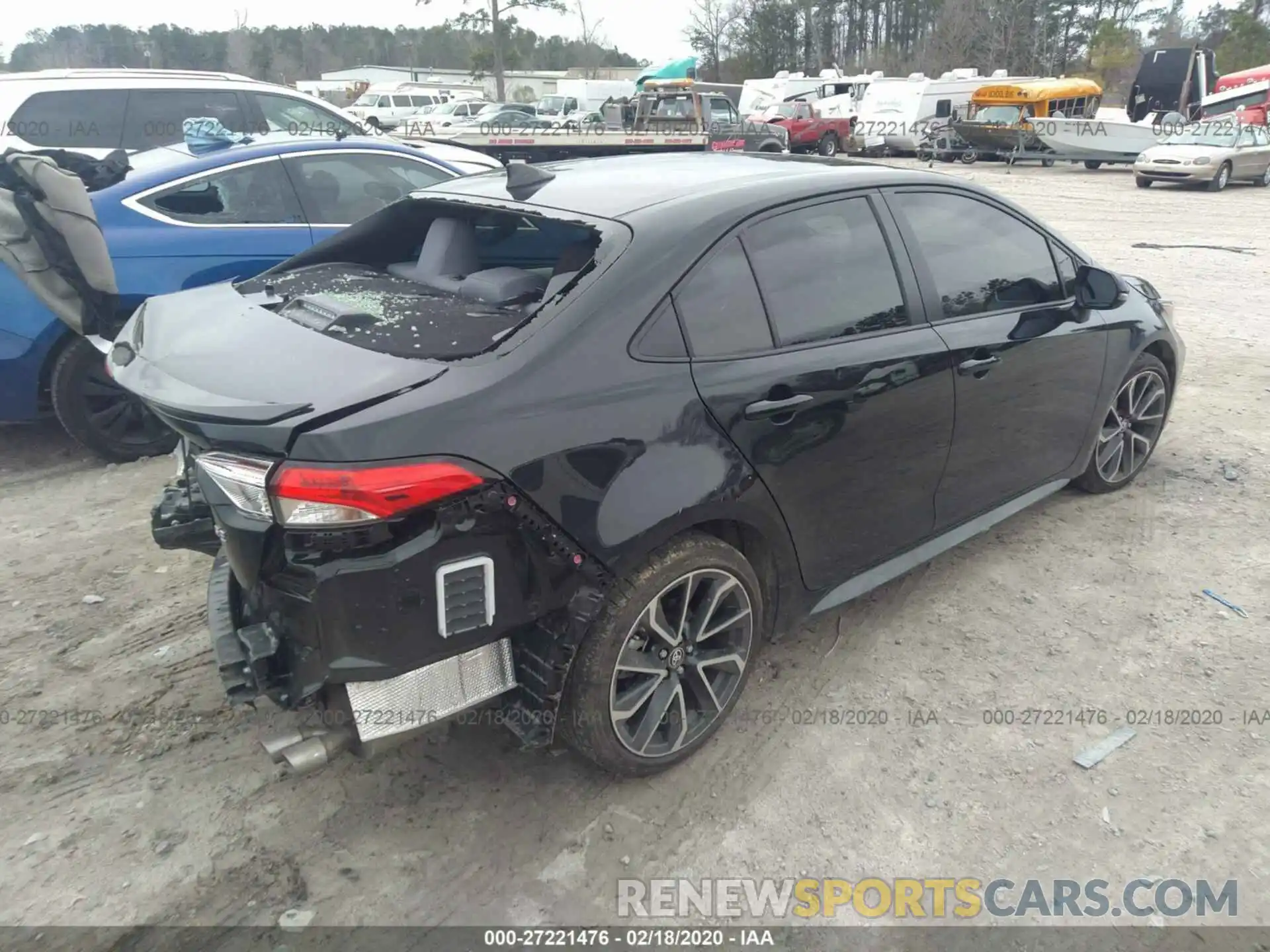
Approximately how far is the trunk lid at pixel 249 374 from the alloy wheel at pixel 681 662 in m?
0.96

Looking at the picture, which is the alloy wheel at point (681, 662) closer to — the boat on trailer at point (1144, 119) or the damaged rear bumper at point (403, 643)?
the damaged rear bumper at point (403, 643)

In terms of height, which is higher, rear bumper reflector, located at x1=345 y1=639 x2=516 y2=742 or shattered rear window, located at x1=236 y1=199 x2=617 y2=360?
shattered rear window, located at x1=236 y1=199 x2=617 y2=360

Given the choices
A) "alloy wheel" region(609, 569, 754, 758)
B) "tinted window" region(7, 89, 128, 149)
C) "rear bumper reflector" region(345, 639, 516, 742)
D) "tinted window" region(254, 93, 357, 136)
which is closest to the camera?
"rear bumper reflector" region(345, 639, 516, 742)

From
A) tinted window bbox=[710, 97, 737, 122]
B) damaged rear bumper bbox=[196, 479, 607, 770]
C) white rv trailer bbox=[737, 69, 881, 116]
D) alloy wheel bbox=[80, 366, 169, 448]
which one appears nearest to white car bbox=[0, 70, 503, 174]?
alloy wheel bbox=[80, 366, 169, 448]

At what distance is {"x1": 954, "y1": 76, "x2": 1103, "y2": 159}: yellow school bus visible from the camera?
24688mm

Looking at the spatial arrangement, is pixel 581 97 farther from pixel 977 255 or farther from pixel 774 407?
pixel 774 407

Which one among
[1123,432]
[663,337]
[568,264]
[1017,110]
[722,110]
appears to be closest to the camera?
[663,337]

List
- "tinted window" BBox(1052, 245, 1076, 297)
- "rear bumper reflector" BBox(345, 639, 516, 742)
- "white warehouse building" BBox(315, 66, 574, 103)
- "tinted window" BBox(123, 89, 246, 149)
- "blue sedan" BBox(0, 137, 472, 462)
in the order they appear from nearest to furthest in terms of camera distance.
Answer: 1. "rear bumper reflector" BBox(345, 639, 516, 742)
2. "tinted window" BBox(1052, 245, 1076, 297)
3. "blue sedan" BBox(0, 137, 472, 462)
4. "tinted window" BBox(123, 89, 246, 149)
5. "white warehouse building" BBox(315, 66, 574, 103)

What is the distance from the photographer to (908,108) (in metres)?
29.5

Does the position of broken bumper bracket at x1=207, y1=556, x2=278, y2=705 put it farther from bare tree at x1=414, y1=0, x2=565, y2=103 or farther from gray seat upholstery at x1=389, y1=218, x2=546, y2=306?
bare tree at x1=414, y1=0, x2=565, y2=103

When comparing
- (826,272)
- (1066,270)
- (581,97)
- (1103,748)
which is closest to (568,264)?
(826,272)

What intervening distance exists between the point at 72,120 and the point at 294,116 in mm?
1806

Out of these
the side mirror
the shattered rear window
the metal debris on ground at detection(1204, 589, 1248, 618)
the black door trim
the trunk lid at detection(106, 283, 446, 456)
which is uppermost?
the shattered rear window

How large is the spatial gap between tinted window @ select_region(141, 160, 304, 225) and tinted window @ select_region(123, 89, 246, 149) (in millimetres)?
3278
